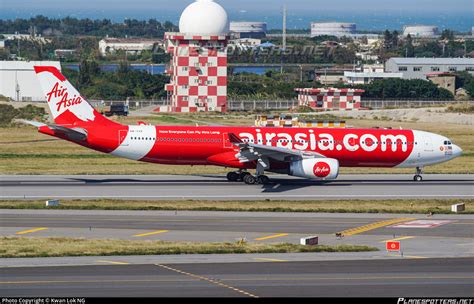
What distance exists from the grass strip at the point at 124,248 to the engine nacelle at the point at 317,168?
59.4 ft

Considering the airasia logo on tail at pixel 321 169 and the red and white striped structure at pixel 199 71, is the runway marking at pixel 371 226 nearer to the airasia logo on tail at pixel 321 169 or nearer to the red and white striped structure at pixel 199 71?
the airasia logo on tail at pixel 321 169

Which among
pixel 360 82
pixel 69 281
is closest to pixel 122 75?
pixel 360 82

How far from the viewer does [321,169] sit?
54.1 metres

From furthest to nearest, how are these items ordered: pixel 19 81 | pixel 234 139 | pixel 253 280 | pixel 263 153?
pixel 19 81 → pixel 263 153 → pixel 234 139 → pixel 253 280

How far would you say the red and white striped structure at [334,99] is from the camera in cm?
13938

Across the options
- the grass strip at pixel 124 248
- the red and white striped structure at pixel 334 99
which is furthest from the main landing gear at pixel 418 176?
the red and white striped structure at pixel 334 99

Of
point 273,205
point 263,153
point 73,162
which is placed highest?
point 263,153

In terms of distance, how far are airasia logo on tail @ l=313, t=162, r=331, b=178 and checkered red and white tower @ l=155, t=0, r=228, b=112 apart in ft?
206

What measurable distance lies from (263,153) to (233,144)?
1.89 metres

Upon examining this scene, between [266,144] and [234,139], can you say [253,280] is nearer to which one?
[234,139]

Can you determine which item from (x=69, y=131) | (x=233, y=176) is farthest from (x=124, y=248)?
(x=233, y=176)
